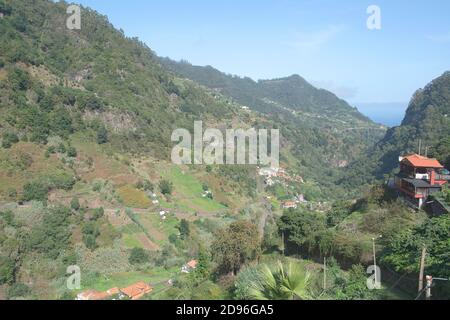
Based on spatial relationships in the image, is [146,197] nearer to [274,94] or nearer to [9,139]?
[9,139]

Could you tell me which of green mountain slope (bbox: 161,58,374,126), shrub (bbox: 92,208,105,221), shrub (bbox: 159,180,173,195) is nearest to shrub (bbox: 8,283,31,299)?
shrub (bbox: 92,208,105,221)

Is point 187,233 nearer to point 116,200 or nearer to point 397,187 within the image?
point 116,200

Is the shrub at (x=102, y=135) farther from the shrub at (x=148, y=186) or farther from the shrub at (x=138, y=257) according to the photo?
the shrub at (x=138, y=257)

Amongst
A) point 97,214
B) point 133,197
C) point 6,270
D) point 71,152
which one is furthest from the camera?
point 71,152

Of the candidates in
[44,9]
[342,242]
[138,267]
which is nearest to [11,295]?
[138,267]

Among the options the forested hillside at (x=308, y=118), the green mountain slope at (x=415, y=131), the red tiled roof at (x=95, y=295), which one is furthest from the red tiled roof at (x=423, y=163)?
the forested hillside at (x=308, y=118)

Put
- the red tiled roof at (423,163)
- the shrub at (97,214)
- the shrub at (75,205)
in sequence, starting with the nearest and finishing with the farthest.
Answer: the red tiled roof at (423,163) < the shrub at (97,214) < the shrub at (75,205)

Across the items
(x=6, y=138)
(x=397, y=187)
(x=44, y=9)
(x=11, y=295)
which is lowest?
(x=11, y=295)

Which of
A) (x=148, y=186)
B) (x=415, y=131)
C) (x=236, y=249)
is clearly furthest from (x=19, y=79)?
(x=415, y=131)
